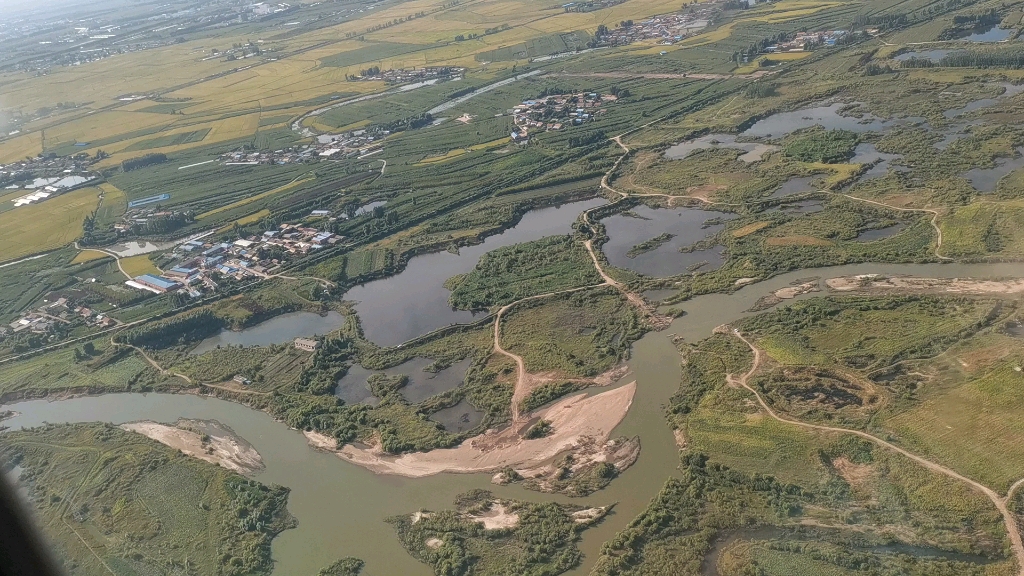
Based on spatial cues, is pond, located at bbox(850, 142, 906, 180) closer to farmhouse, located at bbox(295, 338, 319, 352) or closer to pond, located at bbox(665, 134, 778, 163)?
pond, located at bbox(665, 134, 778, 163)

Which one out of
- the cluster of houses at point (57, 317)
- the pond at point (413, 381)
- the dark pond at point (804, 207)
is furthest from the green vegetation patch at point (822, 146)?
the cluster of houses at point (57, 317)

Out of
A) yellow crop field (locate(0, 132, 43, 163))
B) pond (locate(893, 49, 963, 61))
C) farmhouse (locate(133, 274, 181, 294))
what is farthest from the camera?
yellow crop field (locate(0, 132, 43, 163))

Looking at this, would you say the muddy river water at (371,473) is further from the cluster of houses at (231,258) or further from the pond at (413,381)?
the cluster of houses at (231,258)

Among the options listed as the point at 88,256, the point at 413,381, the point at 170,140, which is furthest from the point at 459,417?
the point at 170,140

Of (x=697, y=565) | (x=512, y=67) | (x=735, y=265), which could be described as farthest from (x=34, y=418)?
(x=512, y=67)

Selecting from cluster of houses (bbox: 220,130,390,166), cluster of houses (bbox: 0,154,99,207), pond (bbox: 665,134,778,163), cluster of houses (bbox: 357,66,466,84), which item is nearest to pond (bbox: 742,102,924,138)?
pond (bbox: 665,134,778,163)
